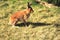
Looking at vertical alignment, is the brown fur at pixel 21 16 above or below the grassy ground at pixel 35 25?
above

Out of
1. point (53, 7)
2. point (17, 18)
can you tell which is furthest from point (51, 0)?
point (17, 18)

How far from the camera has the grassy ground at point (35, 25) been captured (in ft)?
25.1

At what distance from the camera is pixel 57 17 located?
9062 mm

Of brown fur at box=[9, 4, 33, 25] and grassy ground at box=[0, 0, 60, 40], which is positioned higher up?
brown fur at box=[9, 4, 33, 25]

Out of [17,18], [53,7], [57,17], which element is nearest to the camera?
[17,18]

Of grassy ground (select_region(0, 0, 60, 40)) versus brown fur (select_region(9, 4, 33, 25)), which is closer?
grassy ground (select_region(0, 0, 60, 40))

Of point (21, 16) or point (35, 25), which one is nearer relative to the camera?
point (21, 16)

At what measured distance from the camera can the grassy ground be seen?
7.64 metres

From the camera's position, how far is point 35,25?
8484 mm

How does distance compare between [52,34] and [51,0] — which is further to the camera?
[51,0]

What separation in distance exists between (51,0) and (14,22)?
2.60 meters

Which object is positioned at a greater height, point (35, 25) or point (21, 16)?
point (21, 16)

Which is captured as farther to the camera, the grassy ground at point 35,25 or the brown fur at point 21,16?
the brown fur at point 21,16

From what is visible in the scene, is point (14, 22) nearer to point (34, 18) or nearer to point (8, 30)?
point (8, 30)
